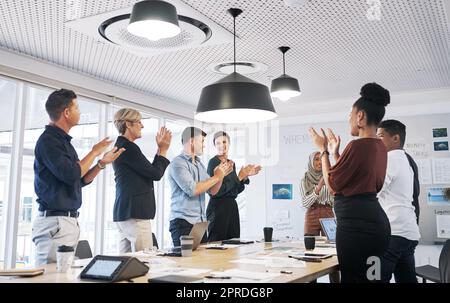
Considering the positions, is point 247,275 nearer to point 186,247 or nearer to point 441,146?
point 186,247

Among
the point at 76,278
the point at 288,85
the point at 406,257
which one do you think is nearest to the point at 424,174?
the point at 288,85

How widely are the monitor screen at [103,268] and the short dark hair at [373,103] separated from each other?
1.37 meters

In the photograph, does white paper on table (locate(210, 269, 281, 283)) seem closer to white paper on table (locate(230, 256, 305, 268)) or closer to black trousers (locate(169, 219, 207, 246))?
white paper on table (locate(230, 256, 305, 268))

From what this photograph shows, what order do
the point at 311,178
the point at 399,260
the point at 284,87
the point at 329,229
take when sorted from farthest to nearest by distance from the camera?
A: the point at 311,178 < the point at 284,87 < the point at 329,229 < the point at 399,260

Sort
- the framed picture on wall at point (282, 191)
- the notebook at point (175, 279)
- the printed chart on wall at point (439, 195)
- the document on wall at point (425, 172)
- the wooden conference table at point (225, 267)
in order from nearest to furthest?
1. the notebook at point (175, 279)
2. the wooden conference table at point (225, 267)
3. the printed chart on wall at point (439, 195)
4. the document on wall at point (425, 172)
5. the framed picture on wall at point (282, 191)

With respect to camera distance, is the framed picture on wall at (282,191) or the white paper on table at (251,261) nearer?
the white paper on table at (251,261)

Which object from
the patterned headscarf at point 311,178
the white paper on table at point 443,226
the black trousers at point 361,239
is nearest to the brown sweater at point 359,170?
the black trousers at point 361,239

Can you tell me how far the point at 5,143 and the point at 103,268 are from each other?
8.85 ft

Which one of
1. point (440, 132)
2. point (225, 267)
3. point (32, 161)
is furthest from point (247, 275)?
point (440, 132)

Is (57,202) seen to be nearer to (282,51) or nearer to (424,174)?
(282,51)

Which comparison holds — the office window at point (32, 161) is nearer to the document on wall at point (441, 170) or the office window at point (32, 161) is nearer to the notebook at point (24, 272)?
the notebook at point (24, 272)

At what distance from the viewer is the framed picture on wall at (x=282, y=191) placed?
18.1 ft

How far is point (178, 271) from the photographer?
1674 millimetres

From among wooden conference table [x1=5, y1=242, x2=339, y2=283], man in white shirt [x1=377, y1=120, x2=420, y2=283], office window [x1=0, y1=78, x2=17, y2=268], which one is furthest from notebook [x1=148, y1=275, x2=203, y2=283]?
office window [x1=0, y1=78, x2=17, y2=268]
